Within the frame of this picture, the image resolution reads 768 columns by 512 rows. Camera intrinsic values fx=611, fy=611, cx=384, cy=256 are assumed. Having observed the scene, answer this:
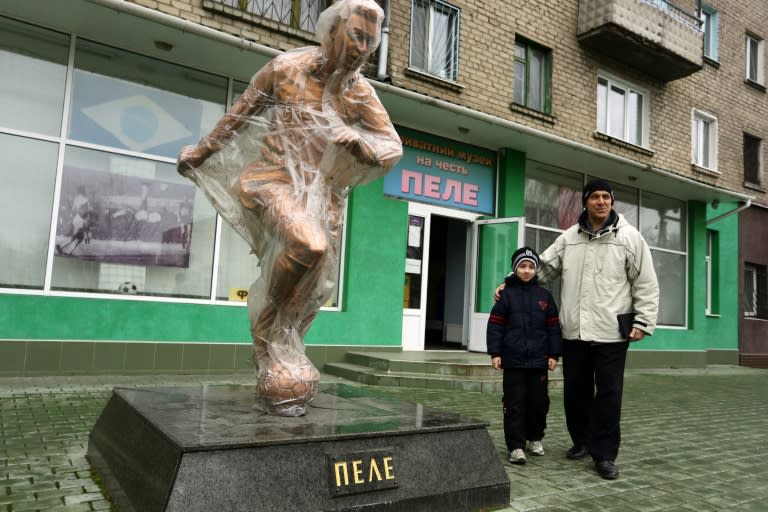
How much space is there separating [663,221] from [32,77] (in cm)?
1270

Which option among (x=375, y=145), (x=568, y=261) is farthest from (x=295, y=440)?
(x=568, y=261)

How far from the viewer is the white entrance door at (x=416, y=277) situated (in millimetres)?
9977

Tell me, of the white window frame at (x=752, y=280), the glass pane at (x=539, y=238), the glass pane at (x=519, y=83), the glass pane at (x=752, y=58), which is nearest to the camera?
the glass pane at (x=519, y=83)

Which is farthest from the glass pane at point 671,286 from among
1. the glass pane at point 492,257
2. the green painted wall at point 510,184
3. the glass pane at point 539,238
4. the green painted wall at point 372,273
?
A: the green painted wall at point 372,273

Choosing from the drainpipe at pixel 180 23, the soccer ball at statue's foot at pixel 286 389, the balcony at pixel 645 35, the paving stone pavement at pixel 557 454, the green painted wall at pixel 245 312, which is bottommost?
the paving stone pavement at pixel 557 454

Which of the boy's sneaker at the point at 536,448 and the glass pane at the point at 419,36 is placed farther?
the glass pane at the point at 419,36

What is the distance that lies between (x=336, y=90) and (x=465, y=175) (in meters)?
7.50

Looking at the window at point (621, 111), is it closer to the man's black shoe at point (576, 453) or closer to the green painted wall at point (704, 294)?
the green painted wall at point (704, 294)

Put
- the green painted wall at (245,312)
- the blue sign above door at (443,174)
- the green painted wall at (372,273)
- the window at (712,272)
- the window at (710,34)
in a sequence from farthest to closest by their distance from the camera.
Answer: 1. the window at (710,34)
2. the window at (712,272)
3. the blue sign above door at (443,174)
4. the green painted wall at (372,273)
5. the green painted wall at (245,312)

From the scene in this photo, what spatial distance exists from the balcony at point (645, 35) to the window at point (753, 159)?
423 cm

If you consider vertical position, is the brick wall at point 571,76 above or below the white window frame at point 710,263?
above

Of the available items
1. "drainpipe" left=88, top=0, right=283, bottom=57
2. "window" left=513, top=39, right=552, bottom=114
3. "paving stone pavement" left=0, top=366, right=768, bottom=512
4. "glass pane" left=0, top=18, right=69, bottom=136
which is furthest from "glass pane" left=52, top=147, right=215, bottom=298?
"window" left=513, top=39, right=552, bottom=114

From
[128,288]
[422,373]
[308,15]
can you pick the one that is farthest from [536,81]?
[128,288]

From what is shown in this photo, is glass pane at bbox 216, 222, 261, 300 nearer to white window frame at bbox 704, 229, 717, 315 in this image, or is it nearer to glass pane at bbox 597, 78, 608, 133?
glass pane at bbox 597, 78, 608, 133
